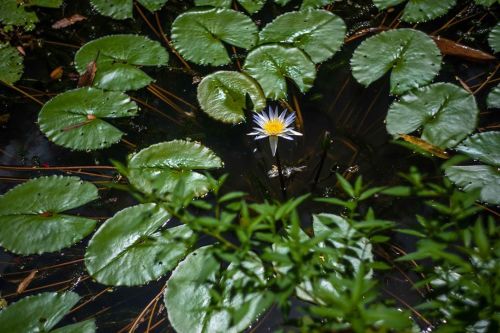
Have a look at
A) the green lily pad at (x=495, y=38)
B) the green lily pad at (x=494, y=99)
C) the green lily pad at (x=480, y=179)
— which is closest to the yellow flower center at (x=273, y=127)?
the green lily pad at (x=480, y=179)

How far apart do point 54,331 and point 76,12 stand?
200 cm

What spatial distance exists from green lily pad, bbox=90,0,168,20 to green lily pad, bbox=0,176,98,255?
1114 mm

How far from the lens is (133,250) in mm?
1384

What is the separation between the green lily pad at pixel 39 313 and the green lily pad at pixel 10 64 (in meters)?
1.30

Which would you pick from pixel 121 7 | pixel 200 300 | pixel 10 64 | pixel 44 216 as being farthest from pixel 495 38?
pixel 10 64

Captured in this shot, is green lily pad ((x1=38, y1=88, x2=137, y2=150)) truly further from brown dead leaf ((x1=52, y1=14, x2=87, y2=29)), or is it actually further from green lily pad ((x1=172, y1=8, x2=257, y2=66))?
brown dead leaf ((x1=52, y1=14, x2=87, y2=29))

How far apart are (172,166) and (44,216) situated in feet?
1.76

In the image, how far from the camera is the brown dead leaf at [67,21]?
2395 mm

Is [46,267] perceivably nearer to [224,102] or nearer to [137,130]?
[137,130]

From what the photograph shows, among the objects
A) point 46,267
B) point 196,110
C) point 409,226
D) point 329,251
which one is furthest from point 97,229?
point 409,226

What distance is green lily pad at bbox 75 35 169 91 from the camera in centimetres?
190

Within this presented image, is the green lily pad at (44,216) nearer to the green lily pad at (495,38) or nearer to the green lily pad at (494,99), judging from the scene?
the green lily pad at (494,99)

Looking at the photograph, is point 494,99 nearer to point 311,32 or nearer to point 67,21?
point 311,32

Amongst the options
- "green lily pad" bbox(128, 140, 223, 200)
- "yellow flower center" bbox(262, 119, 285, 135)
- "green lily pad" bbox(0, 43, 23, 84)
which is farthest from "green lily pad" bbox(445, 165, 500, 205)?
"green lily pad" bbox(0, 43, 23, 84)
